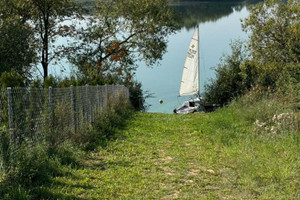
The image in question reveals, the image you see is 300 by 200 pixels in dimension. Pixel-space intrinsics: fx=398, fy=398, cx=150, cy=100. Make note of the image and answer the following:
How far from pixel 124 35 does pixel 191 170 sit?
27.2 m

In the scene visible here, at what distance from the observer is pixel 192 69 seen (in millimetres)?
29250

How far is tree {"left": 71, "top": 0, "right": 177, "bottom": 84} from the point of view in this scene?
31.4 metres

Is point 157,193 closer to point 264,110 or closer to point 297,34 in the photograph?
point 264,110

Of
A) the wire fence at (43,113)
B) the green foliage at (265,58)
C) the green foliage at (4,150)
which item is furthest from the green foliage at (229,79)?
the green foliage at (4,150)

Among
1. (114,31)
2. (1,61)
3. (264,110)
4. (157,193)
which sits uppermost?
(114,31)

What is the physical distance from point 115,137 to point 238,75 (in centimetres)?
1538

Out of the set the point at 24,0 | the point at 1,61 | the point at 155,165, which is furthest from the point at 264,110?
the point at 24,0

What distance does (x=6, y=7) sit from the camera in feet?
85.5

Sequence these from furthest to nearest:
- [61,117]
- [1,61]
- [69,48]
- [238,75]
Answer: [69,48]
[238,75]
[1,61]
[61,117]

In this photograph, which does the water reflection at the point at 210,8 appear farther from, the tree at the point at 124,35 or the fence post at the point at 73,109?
the fence post at the point at 73,109

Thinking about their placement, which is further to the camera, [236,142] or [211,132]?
[211,132]

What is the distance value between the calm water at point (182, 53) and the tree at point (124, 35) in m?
1.52

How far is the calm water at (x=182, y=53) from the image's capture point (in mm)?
35156

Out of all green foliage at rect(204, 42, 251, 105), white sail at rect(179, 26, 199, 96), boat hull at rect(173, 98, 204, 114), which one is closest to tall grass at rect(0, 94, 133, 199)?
green foliage at rect(204, 42, 251, 105)
